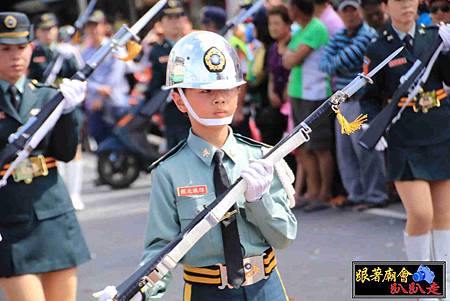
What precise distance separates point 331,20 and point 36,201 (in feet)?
17.4

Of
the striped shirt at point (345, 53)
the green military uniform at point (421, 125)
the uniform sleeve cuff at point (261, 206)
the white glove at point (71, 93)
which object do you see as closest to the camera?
the uniform sleeve cuff at point (261, 206)

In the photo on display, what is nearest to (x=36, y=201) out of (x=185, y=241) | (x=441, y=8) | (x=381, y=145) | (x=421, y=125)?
(x=185, y=241)

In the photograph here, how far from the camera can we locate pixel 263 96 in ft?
34.5

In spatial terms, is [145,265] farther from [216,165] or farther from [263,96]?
[263,96]

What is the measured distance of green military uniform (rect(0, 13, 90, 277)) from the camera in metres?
4.97

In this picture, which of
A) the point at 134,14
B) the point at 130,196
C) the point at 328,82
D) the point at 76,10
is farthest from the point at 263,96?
the point at 76,10

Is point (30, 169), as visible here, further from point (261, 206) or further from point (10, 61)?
point (261, 206)

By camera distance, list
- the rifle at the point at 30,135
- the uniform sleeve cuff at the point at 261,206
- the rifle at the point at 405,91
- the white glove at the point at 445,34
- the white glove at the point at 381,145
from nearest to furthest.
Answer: the uniform sleeve cuff at the point at 261,206, the rifle at the point at 30,135, the white glove at the point at 445,34, the rifle at the point at 405,91, the white glove at the point at 381,145

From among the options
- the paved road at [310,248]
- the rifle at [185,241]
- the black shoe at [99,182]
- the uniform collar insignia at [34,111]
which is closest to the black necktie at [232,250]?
the rifle at [185,241]

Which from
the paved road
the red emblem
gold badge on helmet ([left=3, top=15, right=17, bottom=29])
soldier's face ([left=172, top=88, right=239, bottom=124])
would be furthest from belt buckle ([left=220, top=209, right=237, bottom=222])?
the red emblem

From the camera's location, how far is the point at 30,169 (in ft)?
16.5

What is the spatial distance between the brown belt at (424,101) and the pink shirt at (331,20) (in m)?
3.69

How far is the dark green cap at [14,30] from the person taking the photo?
5.11 meters

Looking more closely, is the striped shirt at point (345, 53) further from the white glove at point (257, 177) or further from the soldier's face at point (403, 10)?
the white glove at point (257, 177)
